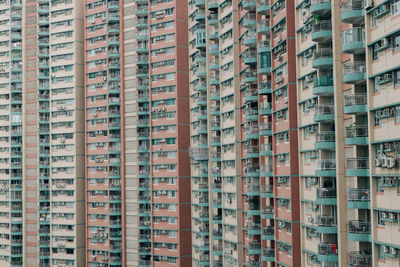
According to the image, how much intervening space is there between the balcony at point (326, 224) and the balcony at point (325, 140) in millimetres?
5027

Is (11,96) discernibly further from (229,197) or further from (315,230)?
(315,230)

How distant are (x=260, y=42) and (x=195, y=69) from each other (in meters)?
21.6

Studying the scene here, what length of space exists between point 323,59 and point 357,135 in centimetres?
731

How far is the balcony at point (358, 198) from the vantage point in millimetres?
41469

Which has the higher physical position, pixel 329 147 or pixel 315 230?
pixel 329 147

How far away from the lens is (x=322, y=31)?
46.4m

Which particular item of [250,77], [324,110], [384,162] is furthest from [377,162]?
[250,77]

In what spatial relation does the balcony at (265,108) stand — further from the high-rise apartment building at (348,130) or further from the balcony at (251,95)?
the high-rise apartment building at (348,130)

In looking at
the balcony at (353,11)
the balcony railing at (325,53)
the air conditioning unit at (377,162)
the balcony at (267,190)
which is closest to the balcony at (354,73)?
the balcony at (353,11)

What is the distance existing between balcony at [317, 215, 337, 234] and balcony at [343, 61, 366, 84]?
1014 centimetres

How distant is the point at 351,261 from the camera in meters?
41.2

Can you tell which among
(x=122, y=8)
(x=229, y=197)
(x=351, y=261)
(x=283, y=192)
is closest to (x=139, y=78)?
(x=122, y=8)

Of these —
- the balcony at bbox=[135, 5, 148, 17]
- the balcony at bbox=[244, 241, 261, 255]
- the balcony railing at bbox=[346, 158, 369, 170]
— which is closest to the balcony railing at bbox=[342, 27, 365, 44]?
the balcony railing at bbox=[346, 158, 369, 170]

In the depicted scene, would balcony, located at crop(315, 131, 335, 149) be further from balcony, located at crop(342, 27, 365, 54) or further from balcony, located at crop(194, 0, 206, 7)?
balcony, located at crop(194, 0, 206, 7)
